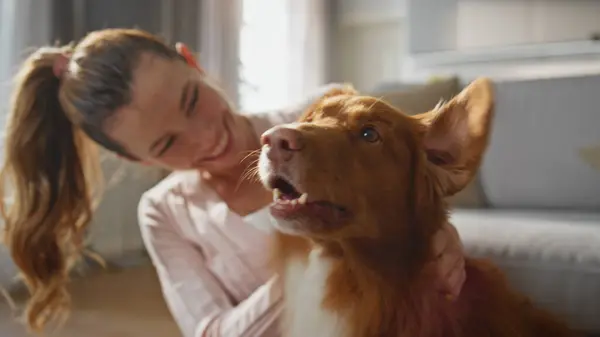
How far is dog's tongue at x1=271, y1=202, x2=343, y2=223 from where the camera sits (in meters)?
0.58

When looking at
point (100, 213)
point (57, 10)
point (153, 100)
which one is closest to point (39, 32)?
point (57, 10)

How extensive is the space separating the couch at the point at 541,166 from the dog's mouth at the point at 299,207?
1.06 ft

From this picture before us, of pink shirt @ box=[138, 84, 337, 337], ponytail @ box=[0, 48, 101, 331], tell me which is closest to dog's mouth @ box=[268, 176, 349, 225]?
pink shirt @ box=[138, 84, 337, 337]

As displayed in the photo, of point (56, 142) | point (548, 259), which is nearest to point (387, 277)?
point (548, 259)

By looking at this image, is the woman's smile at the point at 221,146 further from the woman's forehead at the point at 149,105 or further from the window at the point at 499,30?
the window at the point at 499,30

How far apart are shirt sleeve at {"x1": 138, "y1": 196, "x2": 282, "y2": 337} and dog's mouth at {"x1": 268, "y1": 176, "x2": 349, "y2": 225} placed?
0.22 meters

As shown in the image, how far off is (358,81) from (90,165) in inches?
64.4

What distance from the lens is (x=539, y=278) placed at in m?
0.80

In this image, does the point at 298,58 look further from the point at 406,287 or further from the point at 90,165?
the point at 406,287

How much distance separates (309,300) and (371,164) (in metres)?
0.18

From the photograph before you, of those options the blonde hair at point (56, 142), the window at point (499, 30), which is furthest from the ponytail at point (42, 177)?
the window at point (499, 30)

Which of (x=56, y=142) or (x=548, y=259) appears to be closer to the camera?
(x=548, y=259)

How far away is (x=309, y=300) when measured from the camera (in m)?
0.71

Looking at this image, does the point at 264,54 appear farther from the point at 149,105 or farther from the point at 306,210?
the point at 306,210
